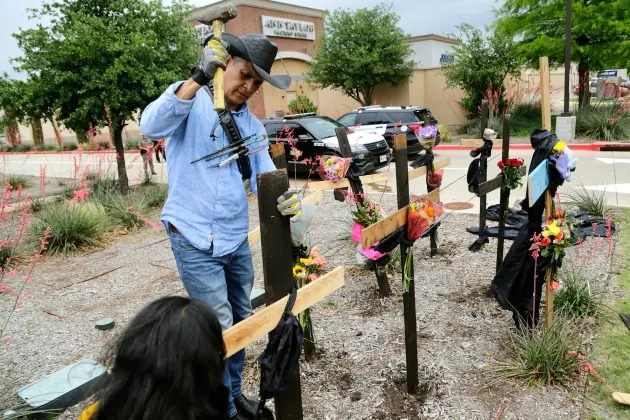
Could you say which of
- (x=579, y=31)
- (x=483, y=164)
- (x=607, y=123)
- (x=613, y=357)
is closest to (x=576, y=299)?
(x=613, y=357)

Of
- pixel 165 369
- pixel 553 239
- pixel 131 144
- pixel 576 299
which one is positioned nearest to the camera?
pixel 165 369

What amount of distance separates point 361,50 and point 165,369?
18.7m

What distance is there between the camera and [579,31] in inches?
549

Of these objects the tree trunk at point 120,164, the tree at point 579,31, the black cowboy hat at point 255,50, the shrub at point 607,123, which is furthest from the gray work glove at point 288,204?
the tree at point 579,31

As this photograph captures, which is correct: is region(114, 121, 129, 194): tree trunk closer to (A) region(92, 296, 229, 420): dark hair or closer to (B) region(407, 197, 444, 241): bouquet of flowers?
(B) region(407, 197, 444, 241): bouquet of flowers

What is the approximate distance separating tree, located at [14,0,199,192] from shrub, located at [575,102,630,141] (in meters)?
11.2

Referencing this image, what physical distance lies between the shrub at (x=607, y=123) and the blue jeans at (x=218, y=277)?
44.5 ft

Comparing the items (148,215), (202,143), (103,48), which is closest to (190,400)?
(202,143)

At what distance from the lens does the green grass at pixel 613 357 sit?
2.66m

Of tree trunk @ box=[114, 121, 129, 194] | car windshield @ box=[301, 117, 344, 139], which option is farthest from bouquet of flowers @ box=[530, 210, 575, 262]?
car windshield @ box=[301, 117, 344, 139]

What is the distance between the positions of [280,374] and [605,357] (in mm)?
2412

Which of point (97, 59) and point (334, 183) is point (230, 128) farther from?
point (97, 59)

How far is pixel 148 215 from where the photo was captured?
A: 816 centimetres

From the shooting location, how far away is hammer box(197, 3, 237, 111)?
6.23 feet
